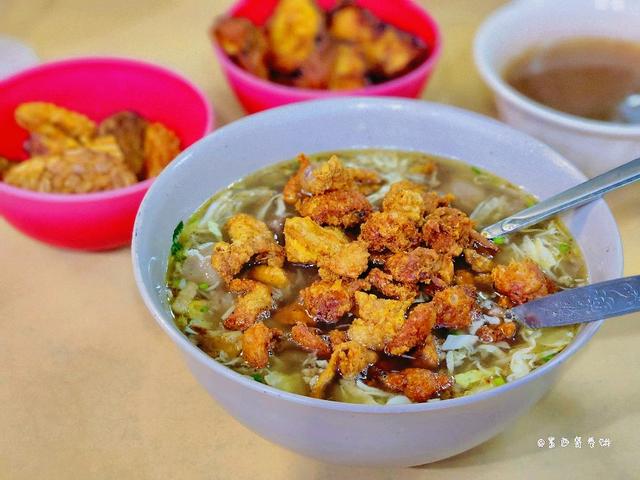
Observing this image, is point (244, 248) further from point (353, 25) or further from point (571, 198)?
point (353, 25)

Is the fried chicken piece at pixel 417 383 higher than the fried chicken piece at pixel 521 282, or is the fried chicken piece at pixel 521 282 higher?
the fried chicken piece at pixel 521 282

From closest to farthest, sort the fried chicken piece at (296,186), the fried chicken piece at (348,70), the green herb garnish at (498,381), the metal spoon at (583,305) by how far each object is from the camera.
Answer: the metal spoon at (583,305) → the green herb garnish at (498,381) → the fried chicken piece at (296,186) → the fried chicken piece at (348,70)

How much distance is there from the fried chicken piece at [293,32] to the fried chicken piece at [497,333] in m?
1.47

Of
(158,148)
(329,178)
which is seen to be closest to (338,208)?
(329,178)

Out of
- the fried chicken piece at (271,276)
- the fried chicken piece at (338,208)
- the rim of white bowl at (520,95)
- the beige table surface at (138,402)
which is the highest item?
the rim of white bowl at (520,95)

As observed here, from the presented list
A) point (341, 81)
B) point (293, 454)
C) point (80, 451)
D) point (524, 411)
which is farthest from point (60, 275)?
point (524, 411)

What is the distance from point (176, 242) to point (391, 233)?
23.9 inches

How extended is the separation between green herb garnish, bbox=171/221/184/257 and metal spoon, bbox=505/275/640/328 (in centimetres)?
90

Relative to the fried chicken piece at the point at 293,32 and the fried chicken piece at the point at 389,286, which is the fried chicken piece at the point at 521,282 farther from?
the fried chicken piece at the point at 293,32

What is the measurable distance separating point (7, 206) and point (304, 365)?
44.7 inches

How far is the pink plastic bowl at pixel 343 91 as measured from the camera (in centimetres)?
248

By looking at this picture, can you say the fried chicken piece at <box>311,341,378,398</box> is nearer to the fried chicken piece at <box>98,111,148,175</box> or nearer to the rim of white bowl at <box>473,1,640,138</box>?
the rim of white bowl at <box>473,1,640,138</box>

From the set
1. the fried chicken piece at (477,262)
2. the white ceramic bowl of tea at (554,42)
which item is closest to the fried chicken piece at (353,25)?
the white ceramic bowl of tea at (554,42)

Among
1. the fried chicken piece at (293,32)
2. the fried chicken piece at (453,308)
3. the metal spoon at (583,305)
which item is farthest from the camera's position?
the fried chicken piece at (293,32)
